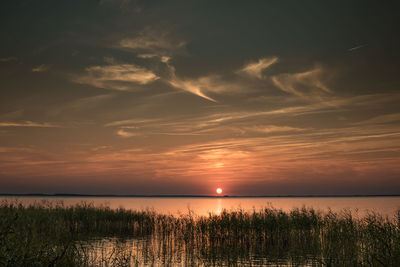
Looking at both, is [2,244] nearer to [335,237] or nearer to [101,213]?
[335,237]

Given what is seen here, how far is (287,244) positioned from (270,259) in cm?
443

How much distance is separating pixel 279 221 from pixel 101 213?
697 inches

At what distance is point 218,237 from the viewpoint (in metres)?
25.6

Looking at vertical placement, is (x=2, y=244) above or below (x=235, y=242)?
above

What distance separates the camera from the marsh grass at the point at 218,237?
1836cm

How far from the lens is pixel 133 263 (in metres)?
17.5

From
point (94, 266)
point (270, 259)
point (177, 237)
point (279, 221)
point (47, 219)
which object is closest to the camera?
point (94, 266)

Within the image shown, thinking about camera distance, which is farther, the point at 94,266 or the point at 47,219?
the point at 47,219

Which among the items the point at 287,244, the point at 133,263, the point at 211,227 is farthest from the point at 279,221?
the point at 133,263

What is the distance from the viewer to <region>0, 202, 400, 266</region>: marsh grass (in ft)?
60.2

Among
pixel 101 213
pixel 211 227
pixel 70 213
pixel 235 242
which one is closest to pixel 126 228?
A: pixel 101 213

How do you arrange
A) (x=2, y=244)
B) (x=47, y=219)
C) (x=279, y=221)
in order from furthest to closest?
(x=47, y=219)
(x=279, y=221)
(x=2, y=244)

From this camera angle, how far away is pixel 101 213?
32969mm

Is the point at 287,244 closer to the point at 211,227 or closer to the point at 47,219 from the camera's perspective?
the point at 211,227
